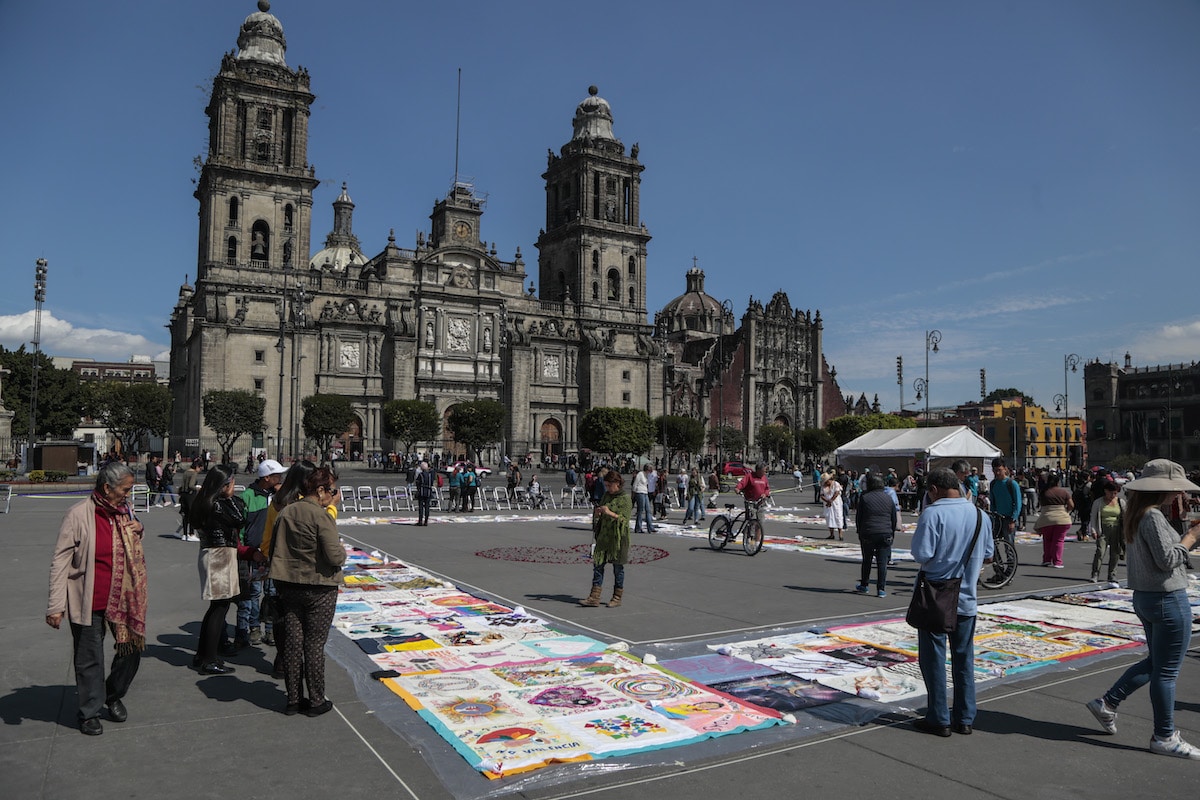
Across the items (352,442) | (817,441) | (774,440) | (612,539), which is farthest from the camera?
(774,440)

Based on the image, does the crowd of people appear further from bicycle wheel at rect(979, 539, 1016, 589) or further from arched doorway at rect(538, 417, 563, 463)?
arched doorway at rect(538, 417, 563, 463)

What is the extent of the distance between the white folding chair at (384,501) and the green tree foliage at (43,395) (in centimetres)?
4350

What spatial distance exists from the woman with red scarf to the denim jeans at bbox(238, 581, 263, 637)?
2.15 meters

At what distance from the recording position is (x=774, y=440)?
86.4m

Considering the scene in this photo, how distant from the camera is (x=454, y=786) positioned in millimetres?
4750

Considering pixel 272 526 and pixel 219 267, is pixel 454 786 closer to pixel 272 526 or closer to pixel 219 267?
pixel 272 526

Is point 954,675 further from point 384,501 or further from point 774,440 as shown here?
point 774,440

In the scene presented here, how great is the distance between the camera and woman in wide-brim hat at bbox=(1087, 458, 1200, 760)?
5.25 metres

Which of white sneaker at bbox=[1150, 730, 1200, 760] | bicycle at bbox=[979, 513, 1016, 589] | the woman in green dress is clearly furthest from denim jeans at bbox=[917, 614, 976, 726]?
bicycle at bbox=[979, 513, 1016, 589]

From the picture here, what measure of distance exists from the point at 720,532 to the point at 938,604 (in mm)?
10706

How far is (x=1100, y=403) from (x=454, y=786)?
348ft

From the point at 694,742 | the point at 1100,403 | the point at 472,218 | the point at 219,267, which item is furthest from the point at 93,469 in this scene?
the point at 1100,403

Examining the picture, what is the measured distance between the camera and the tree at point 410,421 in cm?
5988

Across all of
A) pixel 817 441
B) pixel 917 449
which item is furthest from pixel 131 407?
pixel 817 441
